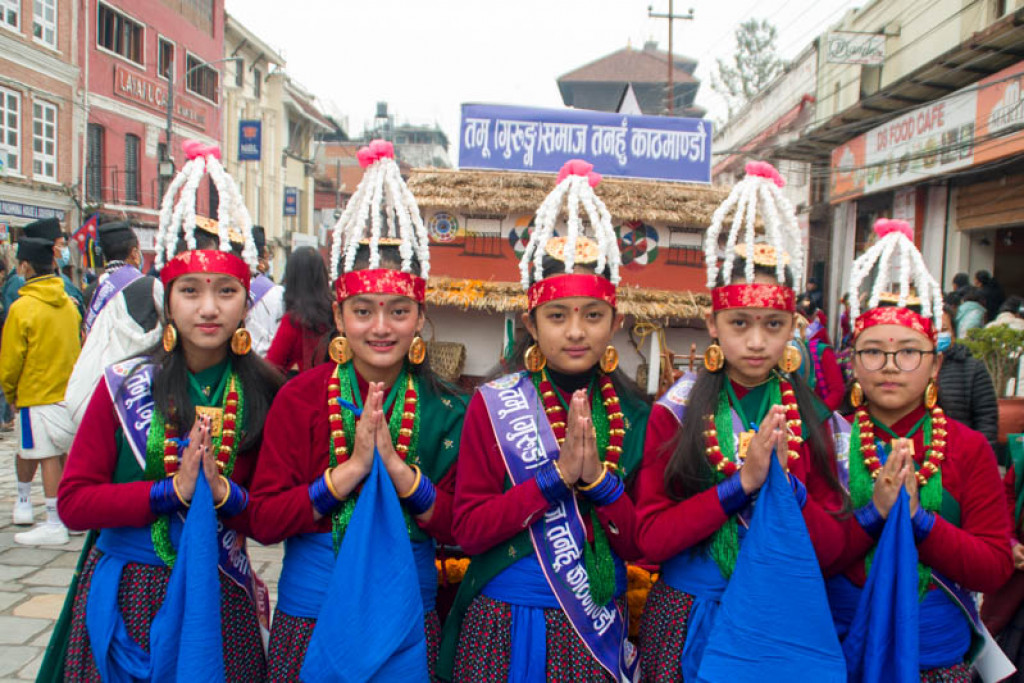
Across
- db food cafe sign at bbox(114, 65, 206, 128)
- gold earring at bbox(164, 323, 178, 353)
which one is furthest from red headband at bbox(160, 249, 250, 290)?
db food cafe sign at bbox(114, 65, 206, 128)

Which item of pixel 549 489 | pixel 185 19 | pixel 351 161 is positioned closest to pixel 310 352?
pixel 549 489

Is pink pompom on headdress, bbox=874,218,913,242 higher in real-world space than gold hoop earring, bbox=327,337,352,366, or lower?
higher

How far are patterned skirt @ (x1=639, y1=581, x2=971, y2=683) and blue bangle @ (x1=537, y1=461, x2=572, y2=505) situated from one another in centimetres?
49

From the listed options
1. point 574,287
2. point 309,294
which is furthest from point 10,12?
point 574,287

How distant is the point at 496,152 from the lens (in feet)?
22.0

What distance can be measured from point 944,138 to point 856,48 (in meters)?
4.01

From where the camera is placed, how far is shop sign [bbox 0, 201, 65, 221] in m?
17.0

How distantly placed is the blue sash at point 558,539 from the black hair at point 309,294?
9.10 ft

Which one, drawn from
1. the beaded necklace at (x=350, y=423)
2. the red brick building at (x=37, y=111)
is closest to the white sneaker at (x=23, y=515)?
the beaded necklace at (x=350, y=423)

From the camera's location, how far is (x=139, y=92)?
2209 centimetres

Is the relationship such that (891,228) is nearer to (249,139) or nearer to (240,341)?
(240,341)

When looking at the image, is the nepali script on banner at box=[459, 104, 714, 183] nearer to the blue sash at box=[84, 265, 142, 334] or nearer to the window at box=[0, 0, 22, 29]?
the blue sash at box=[84, 265, 142, 334]

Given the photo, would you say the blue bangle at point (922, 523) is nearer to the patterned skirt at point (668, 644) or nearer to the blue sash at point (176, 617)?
the patterned skirt at point (668, 644)

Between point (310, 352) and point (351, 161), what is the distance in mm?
49562
